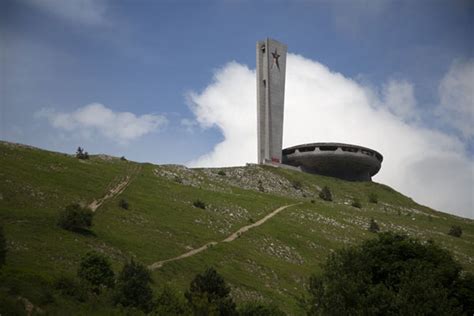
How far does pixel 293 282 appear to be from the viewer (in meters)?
45.3

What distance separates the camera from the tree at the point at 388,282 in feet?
101

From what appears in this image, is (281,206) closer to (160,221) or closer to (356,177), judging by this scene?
(160,221)

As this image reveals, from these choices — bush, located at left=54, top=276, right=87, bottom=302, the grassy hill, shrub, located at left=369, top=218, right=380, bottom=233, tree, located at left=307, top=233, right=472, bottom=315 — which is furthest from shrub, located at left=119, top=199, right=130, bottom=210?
shrub, located at left=369, top=218, right=380, bottom=233

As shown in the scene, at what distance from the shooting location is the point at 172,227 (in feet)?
165

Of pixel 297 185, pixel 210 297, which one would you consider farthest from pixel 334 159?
pixel 210 297

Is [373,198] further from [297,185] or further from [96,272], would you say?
[96,272]

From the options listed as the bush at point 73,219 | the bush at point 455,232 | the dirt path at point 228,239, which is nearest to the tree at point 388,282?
the dirt path at point 228,239

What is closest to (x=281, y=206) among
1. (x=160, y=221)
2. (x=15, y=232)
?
(x=160, y=221)

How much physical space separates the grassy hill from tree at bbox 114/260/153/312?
1572 millimetres

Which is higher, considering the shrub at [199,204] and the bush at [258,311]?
the shrub at [199,204]

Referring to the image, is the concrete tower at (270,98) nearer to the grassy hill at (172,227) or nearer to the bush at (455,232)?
the grassy hill at (172,227)

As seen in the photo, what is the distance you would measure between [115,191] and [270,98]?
59.6 meters

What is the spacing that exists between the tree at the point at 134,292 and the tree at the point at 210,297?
250cm

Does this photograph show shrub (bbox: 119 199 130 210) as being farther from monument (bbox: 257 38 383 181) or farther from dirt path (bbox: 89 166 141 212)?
monument (bbox: 257 38 383 181)
